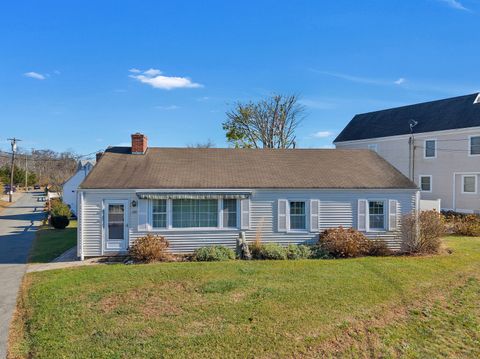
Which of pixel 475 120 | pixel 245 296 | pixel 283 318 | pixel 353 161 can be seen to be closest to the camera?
pixel 283 318

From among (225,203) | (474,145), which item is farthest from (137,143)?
(474,145)

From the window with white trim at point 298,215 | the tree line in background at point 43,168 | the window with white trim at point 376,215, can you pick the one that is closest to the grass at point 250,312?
the window with white trim at point 298,215

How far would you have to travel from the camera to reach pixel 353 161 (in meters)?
17.2

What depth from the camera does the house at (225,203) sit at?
44.6 ft

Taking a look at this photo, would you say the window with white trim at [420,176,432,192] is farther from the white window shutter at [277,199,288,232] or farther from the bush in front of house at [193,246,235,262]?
the bush in front of house at [193,246,235,262]

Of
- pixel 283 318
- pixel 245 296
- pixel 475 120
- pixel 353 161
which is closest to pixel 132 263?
pixel 245 296

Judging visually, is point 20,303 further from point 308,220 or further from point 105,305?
point 308,220

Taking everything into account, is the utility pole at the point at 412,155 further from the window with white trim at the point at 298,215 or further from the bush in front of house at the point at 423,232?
the window with white trim at the point at 298,215

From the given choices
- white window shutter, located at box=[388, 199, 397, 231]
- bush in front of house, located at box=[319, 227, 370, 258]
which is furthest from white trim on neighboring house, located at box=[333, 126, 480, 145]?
bush in front of house, located at box=[319, 227, 370, 258]

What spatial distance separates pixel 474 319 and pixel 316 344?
4207mm

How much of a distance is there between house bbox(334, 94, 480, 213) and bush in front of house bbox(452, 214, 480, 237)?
6.00m

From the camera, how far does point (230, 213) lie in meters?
14.3

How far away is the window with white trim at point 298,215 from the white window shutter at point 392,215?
371 centimetres

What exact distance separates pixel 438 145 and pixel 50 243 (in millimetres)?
28902
